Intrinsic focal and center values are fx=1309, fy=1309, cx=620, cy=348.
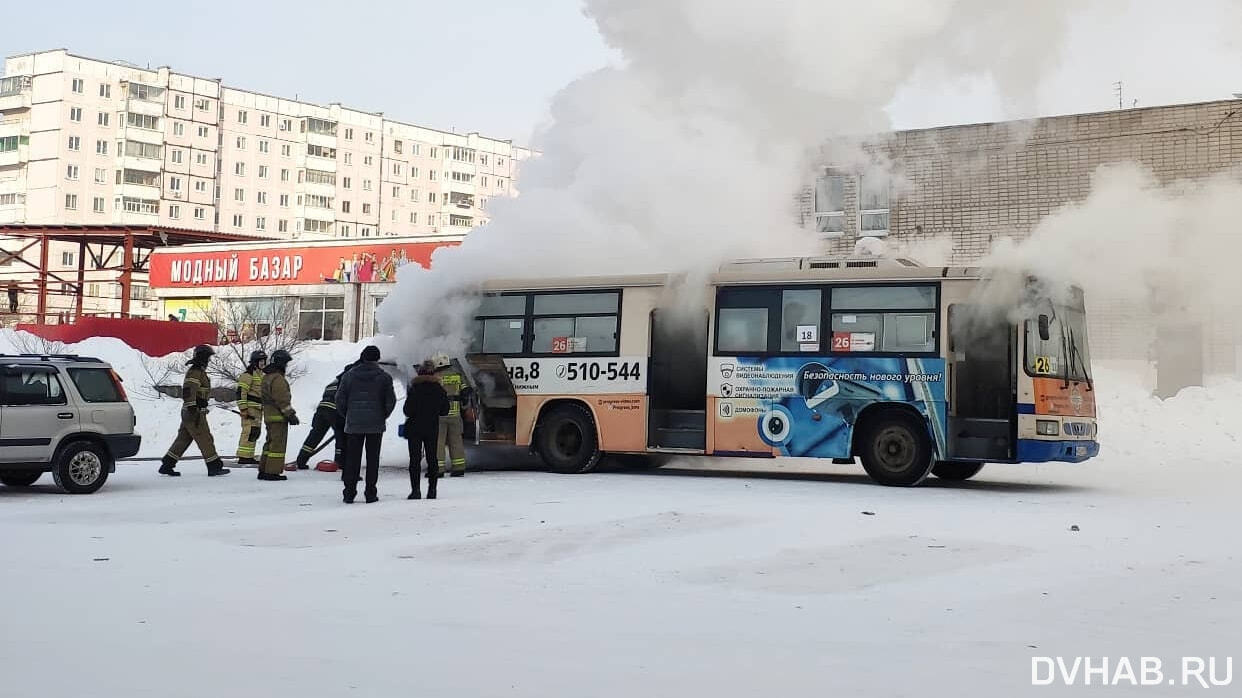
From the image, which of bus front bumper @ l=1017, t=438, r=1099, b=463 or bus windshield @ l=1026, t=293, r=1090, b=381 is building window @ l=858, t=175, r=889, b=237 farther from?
bus front bumper @ l=1017, t=438, r=1099, b=463

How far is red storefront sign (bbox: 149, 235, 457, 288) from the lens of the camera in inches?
1948

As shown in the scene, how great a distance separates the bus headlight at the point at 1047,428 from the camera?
1608cm

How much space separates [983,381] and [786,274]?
2988 mm

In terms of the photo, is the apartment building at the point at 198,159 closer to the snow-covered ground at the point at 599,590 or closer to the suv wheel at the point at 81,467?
the suv wheel at the point at 81,467

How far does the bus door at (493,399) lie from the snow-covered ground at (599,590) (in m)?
3.65

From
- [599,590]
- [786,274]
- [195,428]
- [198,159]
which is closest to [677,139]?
[786,274]

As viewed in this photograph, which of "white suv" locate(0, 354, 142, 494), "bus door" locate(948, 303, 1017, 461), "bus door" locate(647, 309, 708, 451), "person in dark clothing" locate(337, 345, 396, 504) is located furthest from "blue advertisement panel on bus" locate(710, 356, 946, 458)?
"white suv" locate(0, 354, 142, 494)

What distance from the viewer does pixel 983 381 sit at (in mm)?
16969

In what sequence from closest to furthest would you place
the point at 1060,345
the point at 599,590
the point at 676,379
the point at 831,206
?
the point at 599,590, the point at 1060,345, the point at 676,379, the point at 831,206

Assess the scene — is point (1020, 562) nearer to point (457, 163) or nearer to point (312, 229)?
point (312, 229)

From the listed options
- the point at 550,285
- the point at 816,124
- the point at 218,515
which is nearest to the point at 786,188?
the point at 816,124

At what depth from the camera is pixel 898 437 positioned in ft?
55.4

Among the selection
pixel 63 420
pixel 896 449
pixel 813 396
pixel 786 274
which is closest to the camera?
pixel 63 420

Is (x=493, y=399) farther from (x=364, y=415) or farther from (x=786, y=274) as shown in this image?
(x=364, y=415)
